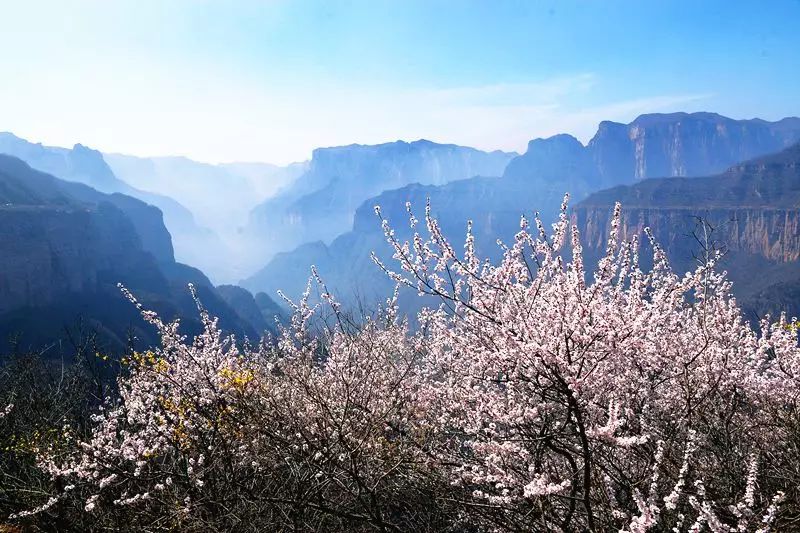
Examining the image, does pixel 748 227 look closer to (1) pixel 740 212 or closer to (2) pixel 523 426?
(1) pixel 740 212

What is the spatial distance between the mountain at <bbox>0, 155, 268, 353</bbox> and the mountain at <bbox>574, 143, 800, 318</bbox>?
97109 mm

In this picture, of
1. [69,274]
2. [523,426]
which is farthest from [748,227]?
[523,426]

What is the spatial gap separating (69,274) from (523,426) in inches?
4319

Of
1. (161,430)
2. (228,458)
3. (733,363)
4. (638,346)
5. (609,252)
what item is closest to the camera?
(609,252)

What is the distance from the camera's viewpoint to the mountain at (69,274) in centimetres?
8006

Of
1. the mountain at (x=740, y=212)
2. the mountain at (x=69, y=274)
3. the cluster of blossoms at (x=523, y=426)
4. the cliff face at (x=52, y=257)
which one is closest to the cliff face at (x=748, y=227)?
the mountain at (x=740, y=212)

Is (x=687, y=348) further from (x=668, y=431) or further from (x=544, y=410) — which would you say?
(x=544, y=410)

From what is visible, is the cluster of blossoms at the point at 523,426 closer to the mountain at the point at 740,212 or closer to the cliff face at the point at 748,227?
the mountain at the point at 740,212

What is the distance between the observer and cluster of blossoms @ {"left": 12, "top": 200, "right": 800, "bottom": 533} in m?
6.02

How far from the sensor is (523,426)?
7.38 meters

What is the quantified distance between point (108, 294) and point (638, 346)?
11501 centimetres

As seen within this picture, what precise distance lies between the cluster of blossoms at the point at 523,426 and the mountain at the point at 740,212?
117 metres

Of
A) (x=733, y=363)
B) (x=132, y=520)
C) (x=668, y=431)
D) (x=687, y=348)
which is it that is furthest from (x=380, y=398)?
(x=733, y=363)

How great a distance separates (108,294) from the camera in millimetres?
103812
